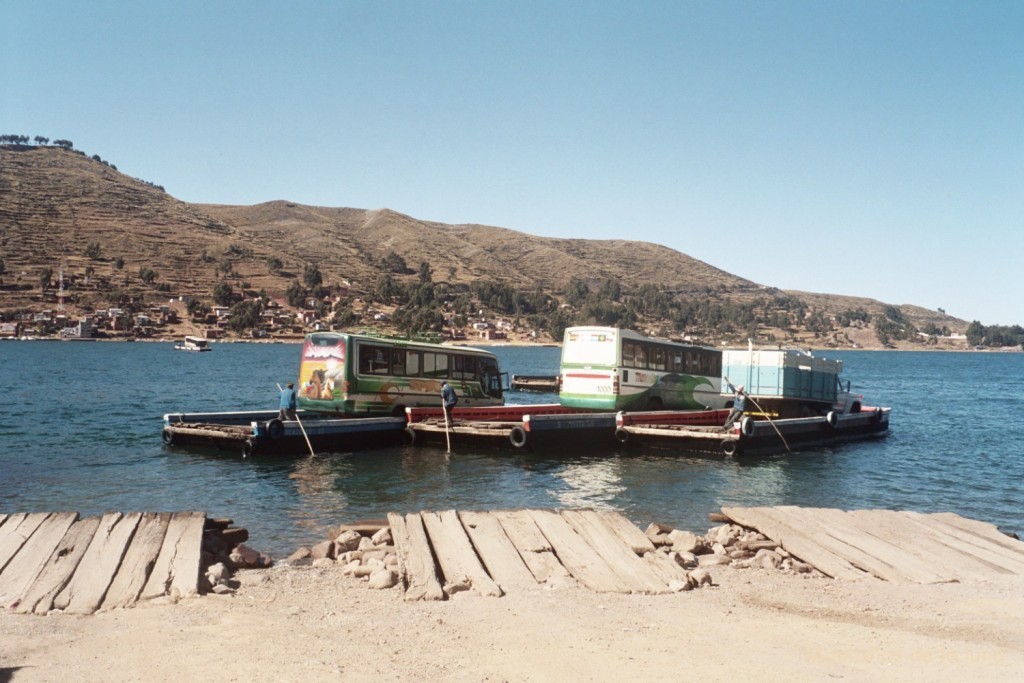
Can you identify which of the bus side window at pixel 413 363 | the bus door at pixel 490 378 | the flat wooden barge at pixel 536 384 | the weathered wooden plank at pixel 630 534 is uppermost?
the bus side window at pixel 413 363

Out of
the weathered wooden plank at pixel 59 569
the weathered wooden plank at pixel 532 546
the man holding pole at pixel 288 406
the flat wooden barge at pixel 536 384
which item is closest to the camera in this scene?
the weathered wooden plank at pixel 59 569

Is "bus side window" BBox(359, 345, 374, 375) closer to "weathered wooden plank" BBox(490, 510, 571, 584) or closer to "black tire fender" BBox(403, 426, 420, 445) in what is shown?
"black tire fender" BBox(403, 426, 420, 445)

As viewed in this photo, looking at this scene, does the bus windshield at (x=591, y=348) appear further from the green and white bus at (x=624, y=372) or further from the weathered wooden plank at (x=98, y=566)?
the weathered wooden plank at (x=98, y=566)

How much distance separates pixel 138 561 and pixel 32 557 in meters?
1.59

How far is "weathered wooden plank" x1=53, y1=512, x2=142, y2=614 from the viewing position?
33.2 ft

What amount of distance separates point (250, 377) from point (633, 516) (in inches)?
2909

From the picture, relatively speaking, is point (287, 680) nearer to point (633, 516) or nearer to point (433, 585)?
point (433, 585)

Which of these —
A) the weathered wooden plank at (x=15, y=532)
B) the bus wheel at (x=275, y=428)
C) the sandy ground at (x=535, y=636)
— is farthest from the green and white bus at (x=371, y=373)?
the sandy ground at (x=535, y=636)

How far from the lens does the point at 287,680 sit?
8.08 m

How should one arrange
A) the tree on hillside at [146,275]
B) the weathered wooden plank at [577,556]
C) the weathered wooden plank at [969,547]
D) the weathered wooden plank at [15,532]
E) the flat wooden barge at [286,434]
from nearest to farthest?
the weathered wooden plank at [577,556], the weathered wooden plank at [15,532], the weathered wooden plank at [969,547], the flat wooden barge at [286,434], the tree on hillside at [146,275]

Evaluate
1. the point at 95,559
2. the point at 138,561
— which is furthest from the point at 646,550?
the point at 95,559

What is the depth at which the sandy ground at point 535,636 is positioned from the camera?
8.44 metres

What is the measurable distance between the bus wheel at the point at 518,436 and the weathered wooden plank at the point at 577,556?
567 inches

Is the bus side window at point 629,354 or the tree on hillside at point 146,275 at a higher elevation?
the tree on hillside at point 146,275
